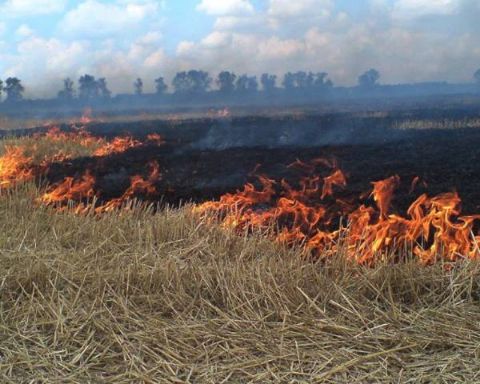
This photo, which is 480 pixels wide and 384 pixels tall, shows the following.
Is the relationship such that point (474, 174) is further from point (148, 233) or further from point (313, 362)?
point (313, 362)

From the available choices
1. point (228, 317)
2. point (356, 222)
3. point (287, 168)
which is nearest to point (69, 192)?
point (287, 168)

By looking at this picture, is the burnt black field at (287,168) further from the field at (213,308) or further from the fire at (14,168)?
the field at (213,308)

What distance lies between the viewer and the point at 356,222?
5066 mm

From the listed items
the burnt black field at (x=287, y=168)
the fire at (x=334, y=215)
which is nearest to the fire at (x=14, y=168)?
the fire at (x=334, y=215)

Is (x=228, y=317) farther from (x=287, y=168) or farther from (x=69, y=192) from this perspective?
(x=287, y=168)

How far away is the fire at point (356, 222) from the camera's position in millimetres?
4437

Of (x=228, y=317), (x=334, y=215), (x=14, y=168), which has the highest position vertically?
(x=14, y=168)

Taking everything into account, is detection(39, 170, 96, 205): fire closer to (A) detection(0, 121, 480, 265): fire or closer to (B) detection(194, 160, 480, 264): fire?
(A) detection(0, 121, 480, 265): fire

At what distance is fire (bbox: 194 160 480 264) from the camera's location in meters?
4.44

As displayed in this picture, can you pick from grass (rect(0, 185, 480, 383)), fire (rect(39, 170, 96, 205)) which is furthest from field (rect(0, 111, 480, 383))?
fire (rect(39, 170, 96, 205))

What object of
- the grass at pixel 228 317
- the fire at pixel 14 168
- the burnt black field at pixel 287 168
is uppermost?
the fire at pixel 14 168

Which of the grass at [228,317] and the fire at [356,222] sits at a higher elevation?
the fire at [356,222]

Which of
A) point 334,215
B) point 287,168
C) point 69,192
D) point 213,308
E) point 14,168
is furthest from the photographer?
point 14,168

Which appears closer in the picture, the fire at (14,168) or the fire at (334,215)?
the fire at (334,215)
